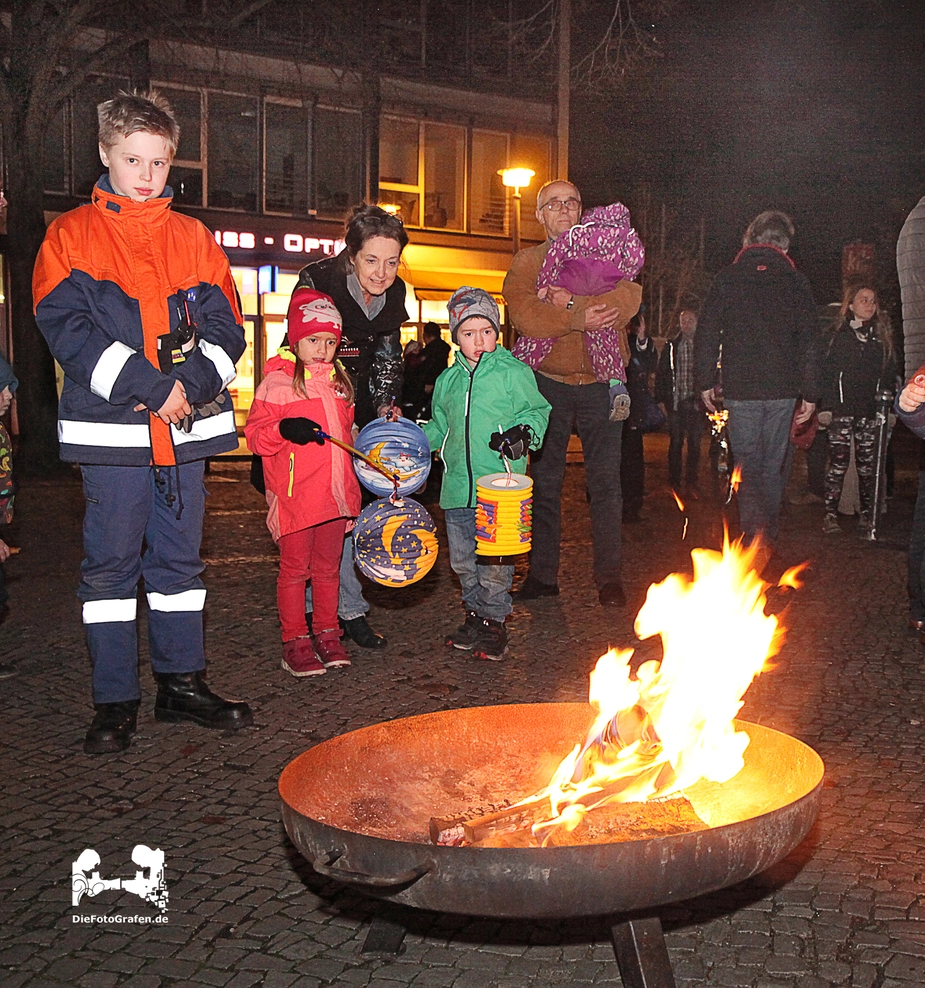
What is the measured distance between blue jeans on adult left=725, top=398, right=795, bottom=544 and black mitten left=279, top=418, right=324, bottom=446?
3.22 metres

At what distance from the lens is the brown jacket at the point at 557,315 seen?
6.92 meters

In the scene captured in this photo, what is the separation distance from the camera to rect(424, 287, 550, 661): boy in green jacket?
19.2ft

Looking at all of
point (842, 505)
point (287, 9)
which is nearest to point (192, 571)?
point (842, 505)

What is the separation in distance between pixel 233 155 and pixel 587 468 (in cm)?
1980

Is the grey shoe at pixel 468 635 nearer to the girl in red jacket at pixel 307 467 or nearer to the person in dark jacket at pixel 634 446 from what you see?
the girl in red jacket at pixel 307 467

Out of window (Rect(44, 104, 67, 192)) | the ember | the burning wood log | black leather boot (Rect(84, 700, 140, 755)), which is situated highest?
window (Rect(44, 104, 67, 192))

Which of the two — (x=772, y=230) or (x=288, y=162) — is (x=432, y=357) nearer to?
(x=772, y=230)

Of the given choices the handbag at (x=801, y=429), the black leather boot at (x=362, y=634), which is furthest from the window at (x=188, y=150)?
→ the black leather boot at (x=362, y=634)

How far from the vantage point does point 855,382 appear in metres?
10.5

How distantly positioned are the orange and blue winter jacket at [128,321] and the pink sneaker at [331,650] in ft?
4.89

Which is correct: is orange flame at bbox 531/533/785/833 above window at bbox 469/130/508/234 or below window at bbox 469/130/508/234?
below

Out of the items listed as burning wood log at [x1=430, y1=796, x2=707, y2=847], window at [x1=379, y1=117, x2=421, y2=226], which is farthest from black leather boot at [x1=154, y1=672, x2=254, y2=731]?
window at [x1=379, y1=117, x2=421, y2=226]

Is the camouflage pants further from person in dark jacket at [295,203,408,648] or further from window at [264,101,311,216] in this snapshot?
window at [264,101,311,216]

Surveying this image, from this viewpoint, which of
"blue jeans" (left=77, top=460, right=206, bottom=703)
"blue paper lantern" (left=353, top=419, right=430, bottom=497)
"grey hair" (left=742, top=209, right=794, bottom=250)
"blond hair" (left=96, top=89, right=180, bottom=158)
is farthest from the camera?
"grey hair" (left=742, top=209, right=794, bottom=250)
